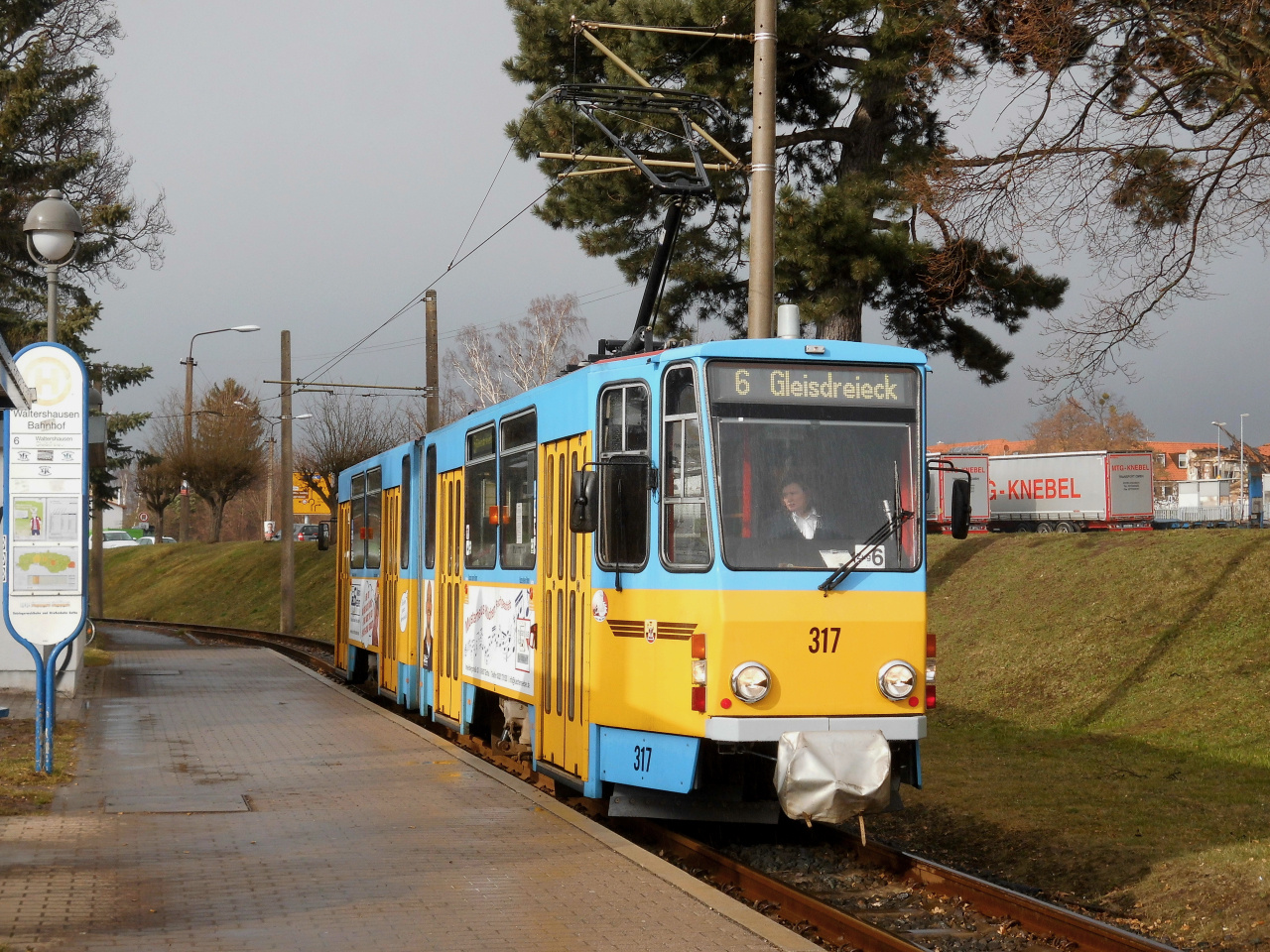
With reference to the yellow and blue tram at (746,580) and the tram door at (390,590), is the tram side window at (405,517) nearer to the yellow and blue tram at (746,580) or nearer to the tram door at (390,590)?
the tram door at (390,590)

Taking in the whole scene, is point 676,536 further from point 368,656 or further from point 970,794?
point 368,656

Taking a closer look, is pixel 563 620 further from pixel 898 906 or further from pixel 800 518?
pixel 898 906

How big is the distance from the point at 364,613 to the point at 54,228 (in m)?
8.09

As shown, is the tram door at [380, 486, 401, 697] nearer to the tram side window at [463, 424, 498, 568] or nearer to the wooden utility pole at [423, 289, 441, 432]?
the tram side window at [463, 424, 498, 568]

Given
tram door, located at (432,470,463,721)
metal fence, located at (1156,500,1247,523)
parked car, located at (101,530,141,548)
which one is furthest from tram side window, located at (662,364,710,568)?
parked car, located at (101,530,141,548)

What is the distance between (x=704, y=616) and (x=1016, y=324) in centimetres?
1367

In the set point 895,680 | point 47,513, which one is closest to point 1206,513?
point 895,680

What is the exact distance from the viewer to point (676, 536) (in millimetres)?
8555

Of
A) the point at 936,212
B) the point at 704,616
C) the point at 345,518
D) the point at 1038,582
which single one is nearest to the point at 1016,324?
the point at 1038,582

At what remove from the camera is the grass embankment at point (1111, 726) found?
28.2 ft

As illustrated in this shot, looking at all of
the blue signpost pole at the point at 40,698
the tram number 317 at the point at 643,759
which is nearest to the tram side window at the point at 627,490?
the tram number 317 at the point at 643,759

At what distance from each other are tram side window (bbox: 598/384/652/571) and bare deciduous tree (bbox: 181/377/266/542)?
192 ft

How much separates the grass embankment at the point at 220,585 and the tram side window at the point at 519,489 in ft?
91.3

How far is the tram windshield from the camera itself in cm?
842
